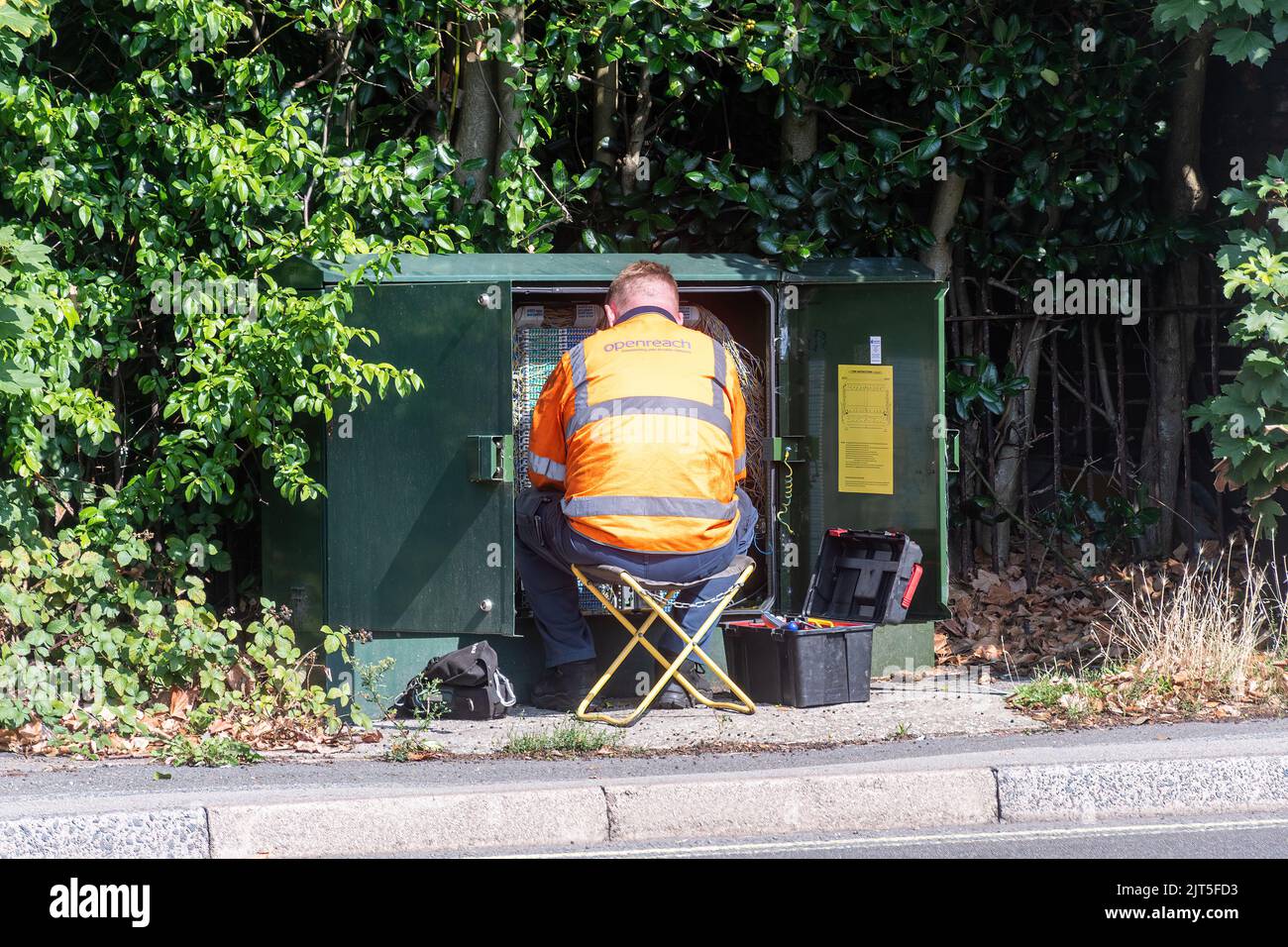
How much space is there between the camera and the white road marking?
5.31 metres

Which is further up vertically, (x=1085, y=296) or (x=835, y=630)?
(x=1085, y=296)

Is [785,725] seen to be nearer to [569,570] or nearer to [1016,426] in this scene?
[569,570]

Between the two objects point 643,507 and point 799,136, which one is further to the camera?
point 799,136

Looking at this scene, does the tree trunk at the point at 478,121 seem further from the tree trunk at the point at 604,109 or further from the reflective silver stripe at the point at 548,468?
the reflective silver stripe at the point at 548,468

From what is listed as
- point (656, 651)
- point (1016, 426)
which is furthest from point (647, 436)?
point (1016, 426)

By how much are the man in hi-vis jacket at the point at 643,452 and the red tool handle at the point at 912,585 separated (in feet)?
2.92

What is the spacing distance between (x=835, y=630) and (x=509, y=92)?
11.1 feet

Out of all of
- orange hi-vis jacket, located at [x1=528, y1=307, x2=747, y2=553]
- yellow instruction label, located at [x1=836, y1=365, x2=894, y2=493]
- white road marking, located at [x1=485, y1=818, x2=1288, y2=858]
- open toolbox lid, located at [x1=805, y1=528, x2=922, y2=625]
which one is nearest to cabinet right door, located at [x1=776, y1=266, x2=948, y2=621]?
yellow instruction label, located at [x1=836, y1=365, x2=894, y2=493]

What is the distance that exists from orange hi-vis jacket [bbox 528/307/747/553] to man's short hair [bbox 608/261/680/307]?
10 cm

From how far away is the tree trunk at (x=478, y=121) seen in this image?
8898mm

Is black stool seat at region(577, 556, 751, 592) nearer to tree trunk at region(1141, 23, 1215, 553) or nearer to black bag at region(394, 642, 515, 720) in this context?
black bag at region(394, 642, 515, 720)

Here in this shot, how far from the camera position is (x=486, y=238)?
8781 millimetres

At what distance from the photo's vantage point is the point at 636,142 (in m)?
9.23

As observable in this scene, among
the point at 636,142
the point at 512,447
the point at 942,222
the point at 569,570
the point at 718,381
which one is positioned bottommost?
the point at 569,570
